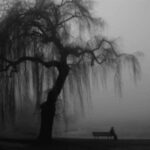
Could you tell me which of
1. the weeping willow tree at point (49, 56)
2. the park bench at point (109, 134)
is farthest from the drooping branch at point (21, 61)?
the park bench at point (109, 134)

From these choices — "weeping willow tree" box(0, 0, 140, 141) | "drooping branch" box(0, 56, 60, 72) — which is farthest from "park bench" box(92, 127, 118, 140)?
"drooping branch" box(0, 56, 60, 72)

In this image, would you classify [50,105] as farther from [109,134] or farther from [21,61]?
[109,134]

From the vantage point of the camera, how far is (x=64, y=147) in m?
8.33

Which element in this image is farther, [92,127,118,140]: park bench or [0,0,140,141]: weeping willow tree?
[92,127,118,140]: park bench

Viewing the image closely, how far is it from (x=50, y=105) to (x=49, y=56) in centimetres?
194

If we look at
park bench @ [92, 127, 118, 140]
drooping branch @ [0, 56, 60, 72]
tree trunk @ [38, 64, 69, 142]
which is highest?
drooping branch @ [0, 56, 60, 72]

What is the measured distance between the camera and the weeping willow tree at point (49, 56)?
8898mm

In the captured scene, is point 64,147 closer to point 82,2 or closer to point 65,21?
point 65,21

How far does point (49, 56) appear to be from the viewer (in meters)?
9.27

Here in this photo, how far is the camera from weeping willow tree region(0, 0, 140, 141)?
890cm

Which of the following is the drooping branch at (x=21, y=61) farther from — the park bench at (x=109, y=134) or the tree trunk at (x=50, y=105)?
the park bench at (x=109, y=134)

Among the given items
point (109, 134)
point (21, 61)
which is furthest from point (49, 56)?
point (109, 134)

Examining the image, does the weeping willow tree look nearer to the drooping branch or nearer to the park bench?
the drooping branch

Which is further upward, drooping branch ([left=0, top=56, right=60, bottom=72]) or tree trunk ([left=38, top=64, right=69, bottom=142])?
drooping branch ([left=0, top=56, right=60, bottom=72])
